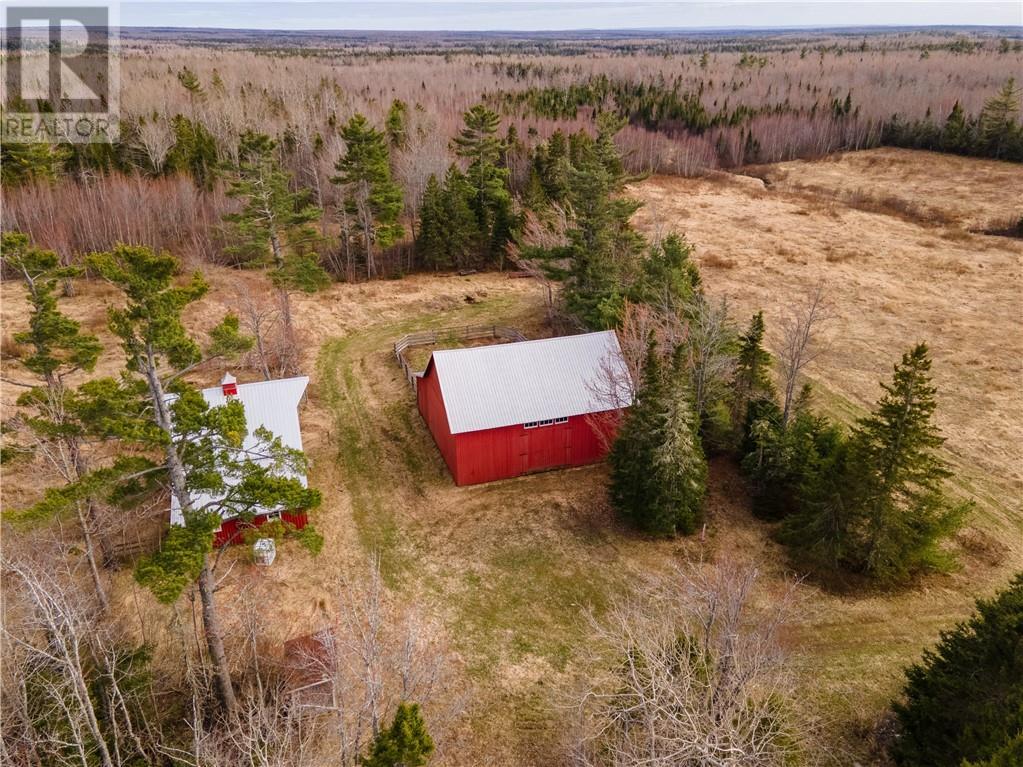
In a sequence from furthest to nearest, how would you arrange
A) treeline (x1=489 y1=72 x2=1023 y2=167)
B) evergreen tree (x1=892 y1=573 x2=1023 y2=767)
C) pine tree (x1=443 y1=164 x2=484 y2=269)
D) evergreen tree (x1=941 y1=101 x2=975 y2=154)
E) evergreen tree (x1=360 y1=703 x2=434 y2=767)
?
evergreen tree (x1=941 y1=101 x2=975 y2=154), treeline (x1=489 y1=72 x2=1023 y2=167), pine tree (x1=443 y1=164 x2=484 y2=269), evergreen tree (x1=892 y1=573 x2=1023 y2=767), evergreen tree (x1=360 y1=703 x2=434 y2=767)

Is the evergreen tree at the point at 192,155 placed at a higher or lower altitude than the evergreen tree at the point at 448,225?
higher

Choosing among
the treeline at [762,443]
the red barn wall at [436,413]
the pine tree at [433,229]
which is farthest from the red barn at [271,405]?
the pine tree at [433,229]

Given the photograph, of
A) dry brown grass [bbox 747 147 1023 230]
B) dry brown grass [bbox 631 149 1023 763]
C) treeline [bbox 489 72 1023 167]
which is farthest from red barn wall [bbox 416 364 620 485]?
treeline [bbox 489 72 1023 167]

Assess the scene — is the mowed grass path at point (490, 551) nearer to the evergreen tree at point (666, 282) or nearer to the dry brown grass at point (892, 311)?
the dry brown grass at point (892, 311)

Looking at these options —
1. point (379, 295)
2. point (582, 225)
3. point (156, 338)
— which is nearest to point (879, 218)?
point (582, 225)

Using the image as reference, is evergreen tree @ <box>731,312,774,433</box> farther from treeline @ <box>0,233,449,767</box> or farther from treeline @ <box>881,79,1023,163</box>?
treeline @ <box>881,79,1023,163</box>

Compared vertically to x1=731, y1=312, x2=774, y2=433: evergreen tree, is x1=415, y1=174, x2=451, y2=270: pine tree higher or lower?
higher

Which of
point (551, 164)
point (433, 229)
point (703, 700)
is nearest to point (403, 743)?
point (703, 700)
